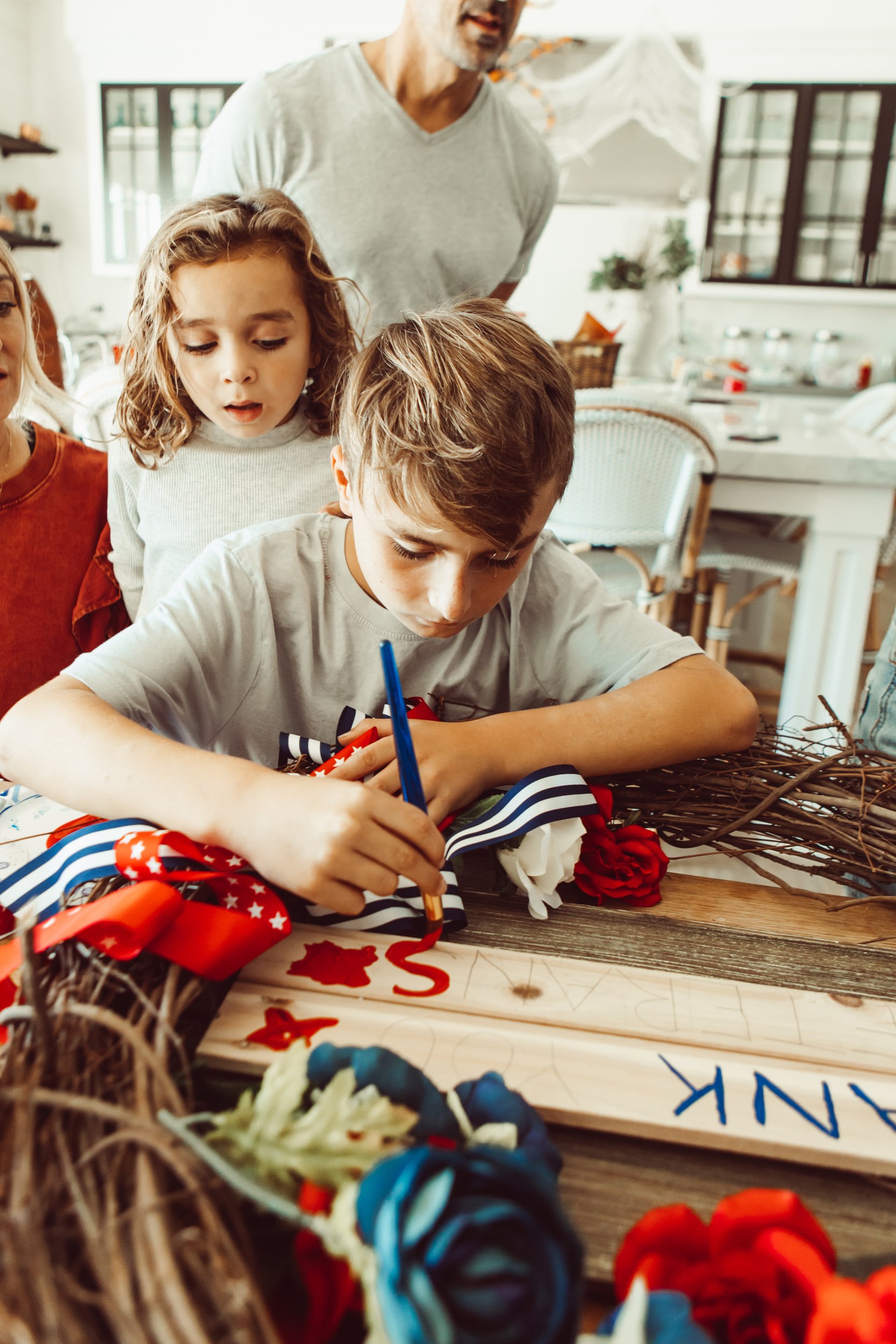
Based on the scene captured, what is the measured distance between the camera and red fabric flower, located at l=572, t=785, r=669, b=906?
0.71 meters

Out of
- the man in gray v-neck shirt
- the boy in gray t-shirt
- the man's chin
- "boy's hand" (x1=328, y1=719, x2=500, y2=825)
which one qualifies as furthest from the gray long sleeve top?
the man's chin

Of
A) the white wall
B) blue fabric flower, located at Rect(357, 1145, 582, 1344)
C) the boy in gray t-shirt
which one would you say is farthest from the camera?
the white wall

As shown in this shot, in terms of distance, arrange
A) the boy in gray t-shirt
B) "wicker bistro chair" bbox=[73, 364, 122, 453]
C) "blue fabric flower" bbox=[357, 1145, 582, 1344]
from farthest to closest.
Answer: "wicker bistro chair" bbox=[73, 364, 122, 453] → the boy in gray t-shirt → "blue fabric flower" bbox=[357, 1145, 582, 1344]

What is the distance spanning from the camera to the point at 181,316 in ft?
3.77

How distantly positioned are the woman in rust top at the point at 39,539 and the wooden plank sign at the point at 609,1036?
0.75 m

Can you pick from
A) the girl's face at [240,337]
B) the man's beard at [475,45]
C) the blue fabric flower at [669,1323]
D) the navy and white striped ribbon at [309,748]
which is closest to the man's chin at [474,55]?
the man's beard at [475,45]

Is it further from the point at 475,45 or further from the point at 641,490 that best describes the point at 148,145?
the point at 475,45

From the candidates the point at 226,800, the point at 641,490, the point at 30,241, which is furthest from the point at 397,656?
the point at 30,241

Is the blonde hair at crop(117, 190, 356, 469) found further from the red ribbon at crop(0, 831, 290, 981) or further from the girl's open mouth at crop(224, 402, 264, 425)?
the red ribbon at crop(0, 831, 290, 981)

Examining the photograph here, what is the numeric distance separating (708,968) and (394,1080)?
273 millimetres

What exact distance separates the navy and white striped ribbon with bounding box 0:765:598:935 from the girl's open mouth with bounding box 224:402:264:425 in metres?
0.67

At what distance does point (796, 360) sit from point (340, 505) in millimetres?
6023

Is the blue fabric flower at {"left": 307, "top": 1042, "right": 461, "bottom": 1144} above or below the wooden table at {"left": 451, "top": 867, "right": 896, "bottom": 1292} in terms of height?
above

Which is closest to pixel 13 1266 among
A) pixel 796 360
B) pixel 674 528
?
pixel 674 528
